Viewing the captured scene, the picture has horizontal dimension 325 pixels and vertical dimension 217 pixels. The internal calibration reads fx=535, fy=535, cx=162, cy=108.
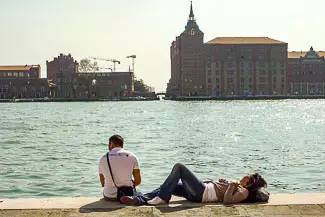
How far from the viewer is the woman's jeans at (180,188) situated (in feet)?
27.0

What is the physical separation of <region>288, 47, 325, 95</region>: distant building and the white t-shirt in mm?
181623

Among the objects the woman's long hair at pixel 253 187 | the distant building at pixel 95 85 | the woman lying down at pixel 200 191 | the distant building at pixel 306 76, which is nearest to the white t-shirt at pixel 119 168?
the woman lying down at pixel 200 191

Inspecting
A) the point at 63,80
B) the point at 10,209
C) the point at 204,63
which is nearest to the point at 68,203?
the point at 10,209

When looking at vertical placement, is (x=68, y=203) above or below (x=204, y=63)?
below

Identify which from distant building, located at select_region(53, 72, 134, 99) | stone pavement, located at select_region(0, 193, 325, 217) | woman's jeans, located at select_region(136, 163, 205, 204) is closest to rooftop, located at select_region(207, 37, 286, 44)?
distant building, located at select_region(53, 72, 134, 99)

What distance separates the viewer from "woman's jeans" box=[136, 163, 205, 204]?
27.0 feet

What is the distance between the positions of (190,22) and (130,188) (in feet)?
621

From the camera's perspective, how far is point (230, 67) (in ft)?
587

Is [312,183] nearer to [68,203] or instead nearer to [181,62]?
[68,203]

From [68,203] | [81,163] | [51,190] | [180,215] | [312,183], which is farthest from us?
[81,163]

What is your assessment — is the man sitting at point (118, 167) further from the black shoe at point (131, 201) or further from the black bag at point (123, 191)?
the black shoe at point (131, 201)

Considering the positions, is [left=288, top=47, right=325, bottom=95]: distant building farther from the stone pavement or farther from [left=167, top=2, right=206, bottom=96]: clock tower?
the stone pavement

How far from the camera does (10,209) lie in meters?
7.56

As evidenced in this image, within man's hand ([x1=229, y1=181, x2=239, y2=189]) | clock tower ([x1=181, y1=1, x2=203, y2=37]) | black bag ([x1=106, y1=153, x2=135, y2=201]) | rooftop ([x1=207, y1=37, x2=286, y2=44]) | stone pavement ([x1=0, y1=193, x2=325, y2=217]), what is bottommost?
stone pavement ([x1=0, y1=193, x2=325, y2=217])
